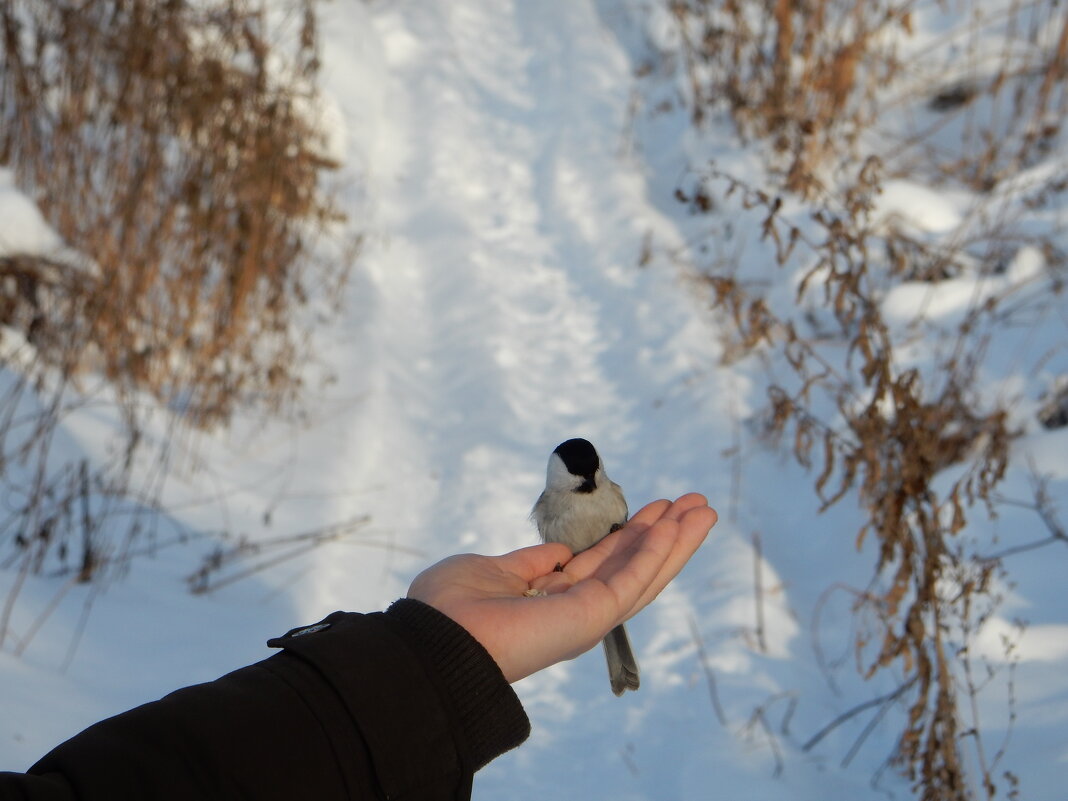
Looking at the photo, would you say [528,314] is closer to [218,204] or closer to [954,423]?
[218,204]

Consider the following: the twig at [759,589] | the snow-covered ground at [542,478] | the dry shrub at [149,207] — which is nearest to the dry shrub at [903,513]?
the snow-covered ground at [542,478]

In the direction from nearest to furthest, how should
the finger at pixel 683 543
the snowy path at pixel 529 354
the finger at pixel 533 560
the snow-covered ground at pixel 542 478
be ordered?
the finger at pixel 683 543, the finger at pixel 533 560, the snow-covered ground at pixel 542 478, the snowy path at pixel 529 354

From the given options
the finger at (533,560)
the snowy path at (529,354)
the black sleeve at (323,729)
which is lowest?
the black sleeve at (323,729)

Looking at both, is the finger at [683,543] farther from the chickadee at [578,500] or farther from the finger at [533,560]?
the chickadee at [578,500]

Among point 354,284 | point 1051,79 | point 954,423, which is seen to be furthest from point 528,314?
point 1051,79

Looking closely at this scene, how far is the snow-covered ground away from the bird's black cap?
3.09ft

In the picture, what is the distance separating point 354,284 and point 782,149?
285cm

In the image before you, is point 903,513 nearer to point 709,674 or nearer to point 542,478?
point 709,674

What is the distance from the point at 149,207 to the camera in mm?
4570

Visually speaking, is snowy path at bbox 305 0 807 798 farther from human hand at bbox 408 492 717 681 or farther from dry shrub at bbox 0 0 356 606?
human hand at bbox 408 492 717 681

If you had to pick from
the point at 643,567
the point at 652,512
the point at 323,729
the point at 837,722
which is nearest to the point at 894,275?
the point at 837,722

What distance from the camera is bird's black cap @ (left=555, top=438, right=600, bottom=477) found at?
2.62 meters

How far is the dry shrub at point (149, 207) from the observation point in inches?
162

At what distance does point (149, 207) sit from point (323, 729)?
12.9 feet
